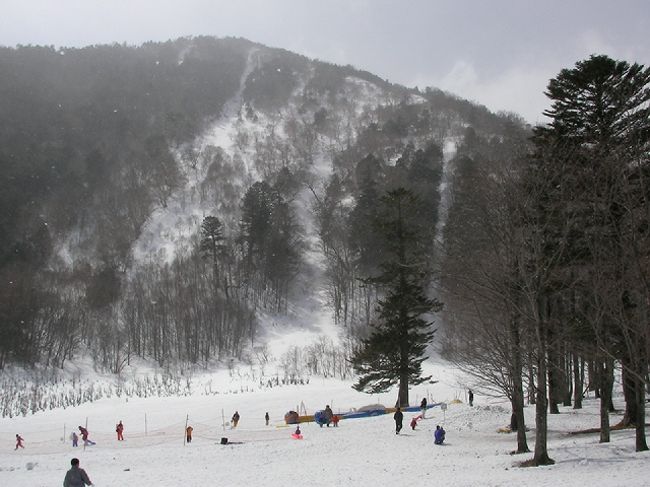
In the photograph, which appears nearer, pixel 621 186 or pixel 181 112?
pixel 621 186

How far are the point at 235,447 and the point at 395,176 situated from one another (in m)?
51.3

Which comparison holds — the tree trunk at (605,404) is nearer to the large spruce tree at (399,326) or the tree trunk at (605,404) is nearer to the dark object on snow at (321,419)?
the large spruce tree at (399,326)

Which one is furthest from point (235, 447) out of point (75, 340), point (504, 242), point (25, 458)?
point (75, 340)

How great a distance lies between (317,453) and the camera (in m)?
21.2

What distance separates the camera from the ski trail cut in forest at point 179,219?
70.1 m

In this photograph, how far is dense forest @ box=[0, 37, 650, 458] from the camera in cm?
1492

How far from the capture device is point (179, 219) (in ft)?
248

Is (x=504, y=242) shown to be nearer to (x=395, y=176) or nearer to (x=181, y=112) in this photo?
(x=395, y=176)

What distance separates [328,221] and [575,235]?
53645 mm

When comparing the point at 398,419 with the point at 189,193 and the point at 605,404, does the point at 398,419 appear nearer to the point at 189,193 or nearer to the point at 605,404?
the point at 605,404

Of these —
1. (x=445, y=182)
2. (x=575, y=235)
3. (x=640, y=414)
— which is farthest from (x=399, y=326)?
(x=445, y=182)

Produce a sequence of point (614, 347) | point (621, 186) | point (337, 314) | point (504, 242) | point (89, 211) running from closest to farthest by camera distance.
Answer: point (621, 186)
point (504, 242)
point (614, 347)
point (337, 314)
point (89, 211)

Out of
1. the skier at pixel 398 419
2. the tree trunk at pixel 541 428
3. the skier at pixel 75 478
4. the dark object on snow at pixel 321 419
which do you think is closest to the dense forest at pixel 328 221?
the tree trunk at pixel 541 428

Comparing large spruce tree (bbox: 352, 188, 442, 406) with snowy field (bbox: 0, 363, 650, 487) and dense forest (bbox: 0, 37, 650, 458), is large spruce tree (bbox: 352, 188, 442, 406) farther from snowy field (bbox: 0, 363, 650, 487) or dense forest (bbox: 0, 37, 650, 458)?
snowy field (bbox: 0, 363, 650, 487)
